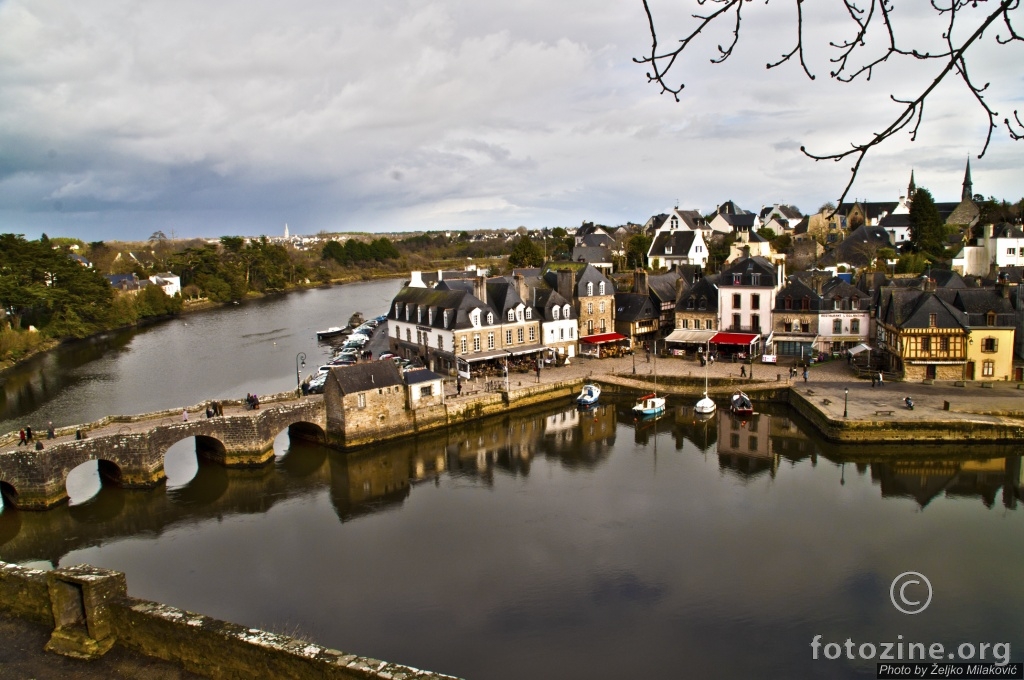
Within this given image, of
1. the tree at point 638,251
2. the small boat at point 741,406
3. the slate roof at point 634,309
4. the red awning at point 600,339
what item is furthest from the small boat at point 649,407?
the tree at point 638,251

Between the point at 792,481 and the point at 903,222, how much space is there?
136 ft

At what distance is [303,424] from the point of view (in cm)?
2336

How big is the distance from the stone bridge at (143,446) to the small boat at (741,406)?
49.5 feet

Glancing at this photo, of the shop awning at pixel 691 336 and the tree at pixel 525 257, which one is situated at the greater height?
the tree at pixel 525 257

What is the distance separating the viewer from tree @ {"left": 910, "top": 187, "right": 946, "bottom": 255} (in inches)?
1657

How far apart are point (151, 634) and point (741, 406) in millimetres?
22500

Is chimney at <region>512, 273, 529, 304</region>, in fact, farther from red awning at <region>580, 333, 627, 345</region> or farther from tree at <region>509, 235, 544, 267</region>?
tree at <region>509, 235, 544, 267</region>

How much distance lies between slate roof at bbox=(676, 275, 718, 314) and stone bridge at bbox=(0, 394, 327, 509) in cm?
1882

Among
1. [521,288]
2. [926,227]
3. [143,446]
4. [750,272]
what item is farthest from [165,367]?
[926,227]

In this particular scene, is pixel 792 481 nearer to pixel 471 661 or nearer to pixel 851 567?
pixel 851 567

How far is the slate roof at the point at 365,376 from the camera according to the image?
21767mm

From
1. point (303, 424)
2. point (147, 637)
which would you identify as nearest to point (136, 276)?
point (303, 424)

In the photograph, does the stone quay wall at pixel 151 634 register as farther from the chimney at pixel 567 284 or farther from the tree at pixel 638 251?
the tree at pixel 638 251

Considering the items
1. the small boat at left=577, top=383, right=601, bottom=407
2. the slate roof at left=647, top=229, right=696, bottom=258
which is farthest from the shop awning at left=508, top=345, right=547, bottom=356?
the slate roof at left=647, top=229, right=696, bottom=258
